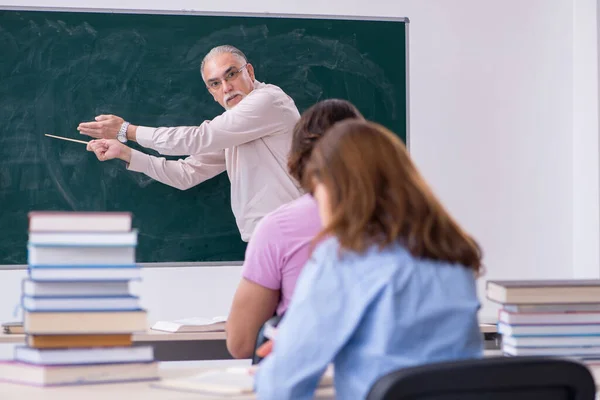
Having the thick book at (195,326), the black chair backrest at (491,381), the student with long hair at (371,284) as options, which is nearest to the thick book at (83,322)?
the student with long hair at (371,284)

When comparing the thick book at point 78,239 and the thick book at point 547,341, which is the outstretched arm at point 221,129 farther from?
the thick book at point 78,239

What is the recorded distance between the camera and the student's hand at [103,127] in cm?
430

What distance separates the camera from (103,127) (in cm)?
432

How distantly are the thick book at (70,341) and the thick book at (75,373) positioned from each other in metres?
0.04

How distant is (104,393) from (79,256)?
29 centimetres

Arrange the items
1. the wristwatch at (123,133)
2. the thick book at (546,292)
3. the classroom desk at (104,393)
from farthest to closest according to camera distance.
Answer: the wristwatch at (123,133) → the thick book at (546,292) → the classroom desk at (104,393)

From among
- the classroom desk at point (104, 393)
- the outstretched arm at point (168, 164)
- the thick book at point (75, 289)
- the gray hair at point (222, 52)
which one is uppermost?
the gray hair at point (222, 52)

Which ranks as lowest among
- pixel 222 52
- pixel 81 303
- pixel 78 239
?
pixel 81 303

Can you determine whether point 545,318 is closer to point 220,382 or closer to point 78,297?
point 220,382

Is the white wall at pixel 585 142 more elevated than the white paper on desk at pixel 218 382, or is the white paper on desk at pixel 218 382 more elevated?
the white wall at pixel 585 142

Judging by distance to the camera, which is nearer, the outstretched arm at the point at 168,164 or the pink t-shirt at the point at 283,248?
the pink t-shirt at the point at 283,248

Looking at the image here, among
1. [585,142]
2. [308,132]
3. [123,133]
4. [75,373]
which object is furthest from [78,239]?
[585,142]

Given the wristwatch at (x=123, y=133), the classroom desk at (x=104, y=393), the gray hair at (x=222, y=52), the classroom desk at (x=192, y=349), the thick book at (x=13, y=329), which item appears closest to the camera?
the classroom desk at (x=104, y=393)

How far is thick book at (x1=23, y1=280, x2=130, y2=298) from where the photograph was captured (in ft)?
5.78
